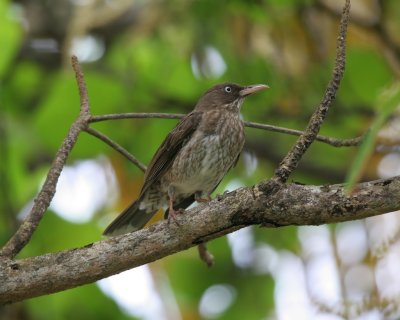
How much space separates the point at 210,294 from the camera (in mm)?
6777

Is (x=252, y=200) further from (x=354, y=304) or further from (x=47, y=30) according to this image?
(x=47, y=30)

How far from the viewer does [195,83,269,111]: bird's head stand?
6094mm

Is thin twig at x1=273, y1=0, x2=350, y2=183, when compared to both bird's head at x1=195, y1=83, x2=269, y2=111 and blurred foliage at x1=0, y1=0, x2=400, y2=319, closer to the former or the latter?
bird's head at x1=195, y1=83, x2=269, y2=111

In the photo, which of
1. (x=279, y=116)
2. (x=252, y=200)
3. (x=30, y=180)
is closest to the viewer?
(x=252, y=200)

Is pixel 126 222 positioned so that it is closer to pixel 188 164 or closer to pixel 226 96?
pixel 188 164

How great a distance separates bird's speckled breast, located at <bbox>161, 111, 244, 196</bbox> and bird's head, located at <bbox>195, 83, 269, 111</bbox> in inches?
11.7

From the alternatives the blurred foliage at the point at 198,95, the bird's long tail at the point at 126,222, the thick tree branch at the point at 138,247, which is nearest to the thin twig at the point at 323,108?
the thick tree branch at the point at 138,247

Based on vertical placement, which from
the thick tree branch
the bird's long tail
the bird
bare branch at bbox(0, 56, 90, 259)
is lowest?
the thick tree branch

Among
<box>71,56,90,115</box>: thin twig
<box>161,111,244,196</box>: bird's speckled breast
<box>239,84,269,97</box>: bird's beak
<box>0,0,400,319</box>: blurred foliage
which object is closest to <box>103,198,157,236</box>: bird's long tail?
<box>161,111,244,196</box>: bird's speckled breast

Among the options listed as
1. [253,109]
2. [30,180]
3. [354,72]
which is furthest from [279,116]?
[30,180]

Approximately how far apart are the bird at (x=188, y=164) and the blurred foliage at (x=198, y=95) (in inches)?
23.3

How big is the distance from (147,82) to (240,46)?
0.76 meters

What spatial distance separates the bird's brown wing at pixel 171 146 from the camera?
5535mm

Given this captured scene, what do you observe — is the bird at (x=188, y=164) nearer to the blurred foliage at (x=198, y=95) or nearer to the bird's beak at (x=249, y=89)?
the bird's beak at (x=249, y=89)
